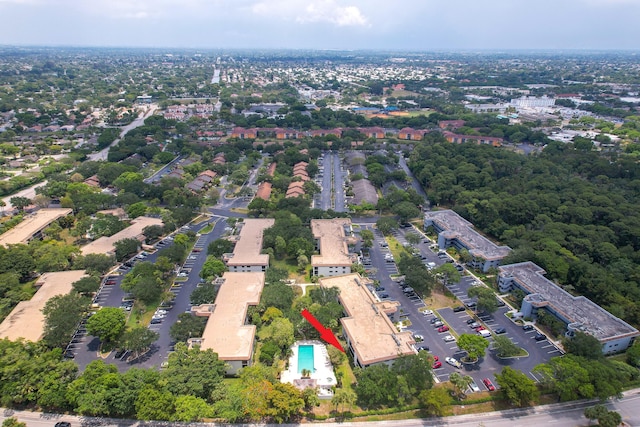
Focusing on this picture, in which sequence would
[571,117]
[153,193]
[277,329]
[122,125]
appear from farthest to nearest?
1. [571,117]
2. [122,125]
3. [153,193]
4. [277,329]

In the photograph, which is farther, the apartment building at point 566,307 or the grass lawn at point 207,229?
the grass lawn at point 207,229

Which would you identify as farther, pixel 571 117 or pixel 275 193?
pixel 571 117

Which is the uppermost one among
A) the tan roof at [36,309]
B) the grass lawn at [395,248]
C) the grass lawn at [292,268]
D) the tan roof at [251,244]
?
the tan roof at [251,244]

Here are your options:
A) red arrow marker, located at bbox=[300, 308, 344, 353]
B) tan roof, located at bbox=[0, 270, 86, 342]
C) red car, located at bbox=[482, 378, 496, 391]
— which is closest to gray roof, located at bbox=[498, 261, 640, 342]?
red car, located at bbox=[482, 378, 496, 391]

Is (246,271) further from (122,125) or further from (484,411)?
(122,125)

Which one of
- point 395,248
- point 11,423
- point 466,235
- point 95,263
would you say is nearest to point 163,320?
point 95,263

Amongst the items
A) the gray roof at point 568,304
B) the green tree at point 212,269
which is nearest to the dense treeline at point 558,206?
the gray roof at point 568,304

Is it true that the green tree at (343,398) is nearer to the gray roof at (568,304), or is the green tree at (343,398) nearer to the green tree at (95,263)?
the gray roof at (568,304)

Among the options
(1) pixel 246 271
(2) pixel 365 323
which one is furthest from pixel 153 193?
(2) pixel 365 323
